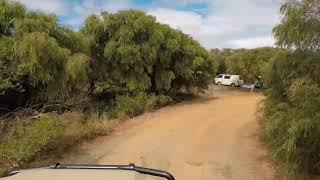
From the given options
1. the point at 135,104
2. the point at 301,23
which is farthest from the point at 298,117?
the point at 135,104

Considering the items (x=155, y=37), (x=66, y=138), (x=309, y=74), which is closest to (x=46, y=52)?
(x=66, y=138)

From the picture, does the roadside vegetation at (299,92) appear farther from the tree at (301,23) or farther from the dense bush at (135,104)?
the dense bush at (135,104)

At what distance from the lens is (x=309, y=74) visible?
43.9ft

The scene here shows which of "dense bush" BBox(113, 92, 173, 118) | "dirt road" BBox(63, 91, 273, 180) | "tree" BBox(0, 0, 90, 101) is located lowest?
"dirt road" BBox(63, 91, 273, 180)

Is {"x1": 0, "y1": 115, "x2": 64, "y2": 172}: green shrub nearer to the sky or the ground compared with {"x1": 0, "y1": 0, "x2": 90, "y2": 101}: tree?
nearer to the ground

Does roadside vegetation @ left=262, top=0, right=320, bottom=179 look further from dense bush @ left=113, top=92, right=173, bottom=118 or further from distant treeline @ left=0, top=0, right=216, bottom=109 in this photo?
dense bush @ left=113, top=92, right=173, bottom=118

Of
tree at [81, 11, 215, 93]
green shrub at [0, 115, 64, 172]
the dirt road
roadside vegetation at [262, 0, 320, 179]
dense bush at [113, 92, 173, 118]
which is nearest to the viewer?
roadside vegetation at [262, 0, 320, 179]

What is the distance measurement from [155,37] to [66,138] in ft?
37.2

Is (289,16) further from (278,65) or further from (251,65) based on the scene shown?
(251,65)

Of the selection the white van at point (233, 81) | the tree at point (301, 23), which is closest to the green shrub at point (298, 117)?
the tree at point (301, 23)

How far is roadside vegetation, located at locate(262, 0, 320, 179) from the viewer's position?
1198 centimetres

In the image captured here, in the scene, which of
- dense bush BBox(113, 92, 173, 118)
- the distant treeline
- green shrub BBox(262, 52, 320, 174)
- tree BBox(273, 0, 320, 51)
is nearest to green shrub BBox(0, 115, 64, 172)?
the distant treeline

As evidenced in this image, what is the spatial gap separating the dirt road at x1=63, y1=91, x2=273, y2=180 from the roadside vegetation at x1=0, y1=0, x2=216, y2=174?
47.3 inches

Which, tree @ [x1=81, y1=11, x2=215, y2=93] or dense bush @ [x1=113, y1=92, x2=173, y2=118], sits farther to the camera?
tree @ [x1=81, y1=11, x2=215, y2=93]
